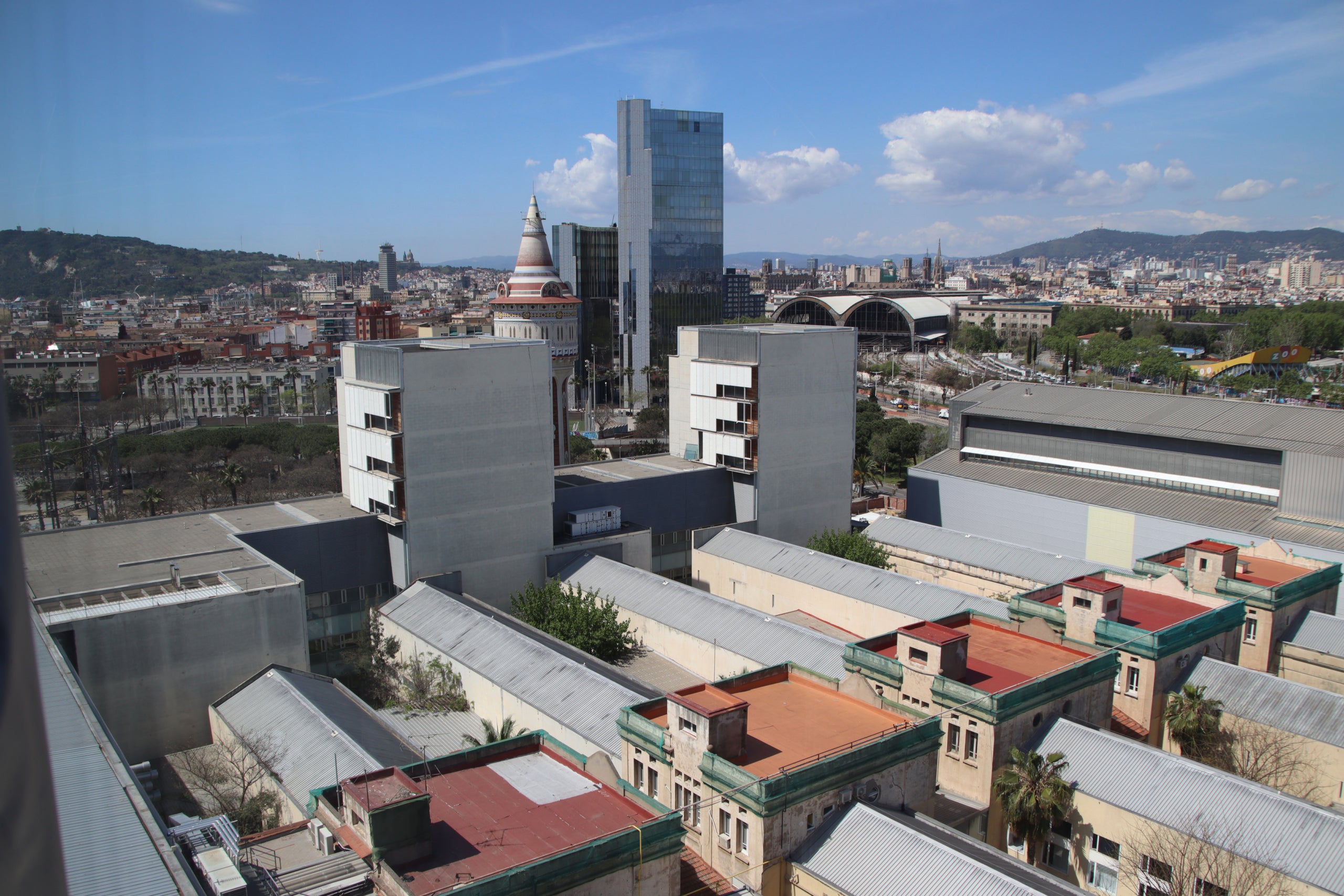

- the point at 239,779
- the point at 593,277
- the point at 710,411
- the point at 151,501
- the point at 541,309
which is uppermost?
the point at 593,277

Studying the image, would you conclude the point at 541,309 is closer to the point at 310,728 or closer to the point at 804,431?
the point at 804,431

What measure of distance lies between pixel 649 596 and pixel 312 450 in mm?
32908

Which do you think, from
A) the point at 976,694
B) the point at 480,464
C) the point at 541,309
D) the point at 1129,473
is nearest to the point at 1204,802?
the point at 976,694

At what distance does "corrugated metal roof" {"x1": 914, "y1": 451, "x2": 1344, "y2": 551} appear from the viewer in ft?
113

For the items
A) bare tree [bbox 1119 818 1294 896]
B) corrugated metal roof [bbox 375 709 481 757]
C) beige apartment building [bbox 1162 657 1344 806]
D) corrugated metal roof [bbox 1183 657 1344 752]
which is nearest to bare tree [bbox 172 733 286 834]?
corrugated metal roof [bbox 375 709 481 757]

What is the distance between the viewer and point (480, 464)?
3034 centimetres

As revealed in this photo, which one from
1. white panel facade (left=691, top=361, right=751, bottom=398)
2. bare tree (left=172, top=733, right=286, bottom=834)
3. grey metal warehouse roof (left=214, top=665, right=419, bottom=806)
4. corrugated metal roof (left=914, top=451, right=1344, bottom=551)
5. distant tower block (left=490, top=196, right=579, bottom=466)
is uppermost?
distant tower block (left=490, top=196, right=579, bottom=466)

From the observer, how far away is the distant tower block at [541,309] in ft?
154

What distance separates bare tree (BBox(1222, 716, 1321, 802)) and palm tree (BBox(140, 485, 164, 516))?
138 feet

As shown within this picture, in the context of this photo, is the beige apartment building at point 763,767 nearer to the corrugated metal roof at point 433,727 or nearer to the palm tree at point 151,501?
the corrugated metal roof at point 433,727

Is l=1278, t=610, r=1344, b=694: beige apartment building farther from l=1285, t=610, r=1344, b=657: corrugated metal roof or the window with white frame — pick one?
the window with white frame

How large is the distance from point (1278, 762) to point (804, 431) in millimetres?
19660

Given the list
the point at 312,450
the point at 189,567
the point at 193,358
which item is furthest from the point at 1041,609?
the point at 193,358

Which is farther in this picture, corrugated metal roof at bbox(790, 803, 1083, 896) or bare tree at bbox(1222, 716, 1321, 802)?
bare tree at bbox(1222, 716, 1321, 802)
